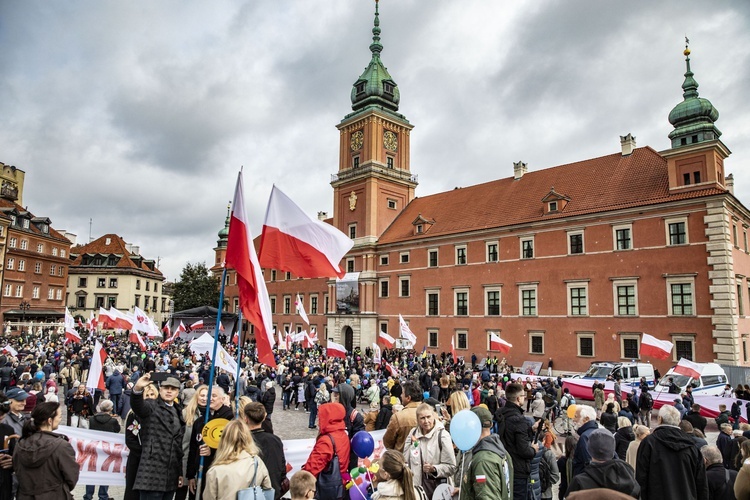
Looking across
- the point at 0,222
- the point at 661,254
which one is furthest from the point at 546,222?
the point at 0,222

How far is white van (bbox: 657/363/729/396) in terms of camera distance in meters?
19.2

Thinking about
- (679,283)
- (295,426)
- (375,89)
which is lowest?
(295,426)

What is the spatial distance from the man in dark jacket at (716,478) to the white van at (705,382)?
15265 mm

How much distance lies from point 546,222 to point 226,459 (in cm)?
3075

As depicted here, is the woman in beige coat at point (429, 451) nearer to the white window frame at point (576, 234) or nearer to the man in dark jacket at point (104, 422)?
the man in dark jacket at point (104, 422)

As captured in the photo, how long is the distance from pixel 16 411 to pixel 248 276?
3.47 metres

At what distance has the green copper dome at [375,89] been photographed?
4897 centimetres

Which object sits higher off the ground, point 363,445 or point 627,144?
point 627,144

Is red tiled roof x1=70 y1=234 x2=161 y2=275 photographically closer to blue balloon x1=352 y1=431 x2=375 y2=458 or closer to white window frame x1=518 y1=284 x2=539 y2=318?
white window frame x1=518 y1=284 x2=539 y2=318

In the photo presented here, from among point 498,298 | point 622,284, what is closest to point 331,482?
point 622,284

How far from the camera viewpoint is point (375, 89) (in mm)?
48906

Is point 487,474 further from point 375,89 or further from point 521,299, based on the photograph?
point 375,89

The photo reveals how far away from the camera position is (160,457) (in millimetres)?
5191

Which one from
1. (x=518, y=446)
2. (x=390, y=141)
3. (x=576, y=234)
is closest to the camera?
(x=518, y=446)
